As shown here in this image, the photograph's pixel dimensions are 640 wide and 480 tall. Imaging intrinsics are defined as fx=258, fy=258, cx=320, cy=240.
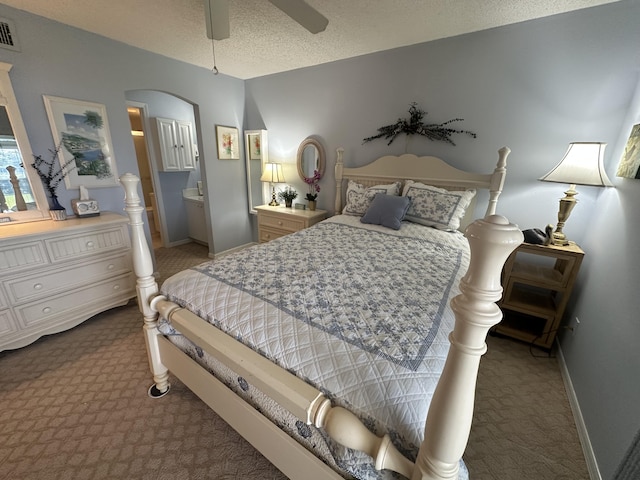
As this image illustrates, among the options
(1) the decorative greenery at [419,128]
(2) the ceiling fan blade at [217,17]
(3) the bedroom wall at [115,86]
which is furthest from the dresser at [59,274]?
(1) the decorative greenery at [419,128]

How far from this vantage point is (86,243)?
6.86ft

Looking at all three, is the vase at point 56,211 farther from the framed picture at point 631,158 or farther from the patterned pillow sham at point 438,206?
the framed picture at point 631,158

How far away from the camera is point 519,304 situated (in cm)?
203

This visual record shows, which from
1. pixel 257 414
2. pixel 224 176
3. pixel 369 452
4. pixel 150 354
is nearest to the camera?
pixel 369 452

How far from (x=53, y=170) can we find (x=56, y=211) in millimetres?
371

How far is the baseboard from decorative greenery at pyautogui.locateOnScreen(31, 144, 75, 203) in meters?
3.92

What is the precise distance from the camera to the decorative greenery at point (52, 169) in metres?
2.10

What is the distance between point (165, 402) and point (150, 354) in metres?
0.32

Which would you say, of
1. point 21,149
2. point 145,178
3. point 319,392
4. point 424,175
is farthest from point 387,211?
point 145,178

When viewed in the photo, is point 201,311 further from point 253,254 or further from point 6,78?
point 6,78

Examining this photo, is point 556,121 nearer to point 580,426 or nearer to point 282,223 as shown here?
point 580,426

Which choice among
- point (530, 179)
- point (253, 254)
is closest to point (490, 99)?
point (530, 179)

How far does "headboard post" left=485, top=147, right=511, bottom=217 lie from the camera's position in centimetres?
212

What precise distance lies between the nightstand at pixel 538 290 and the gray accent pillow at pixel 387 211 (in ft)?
2.98
